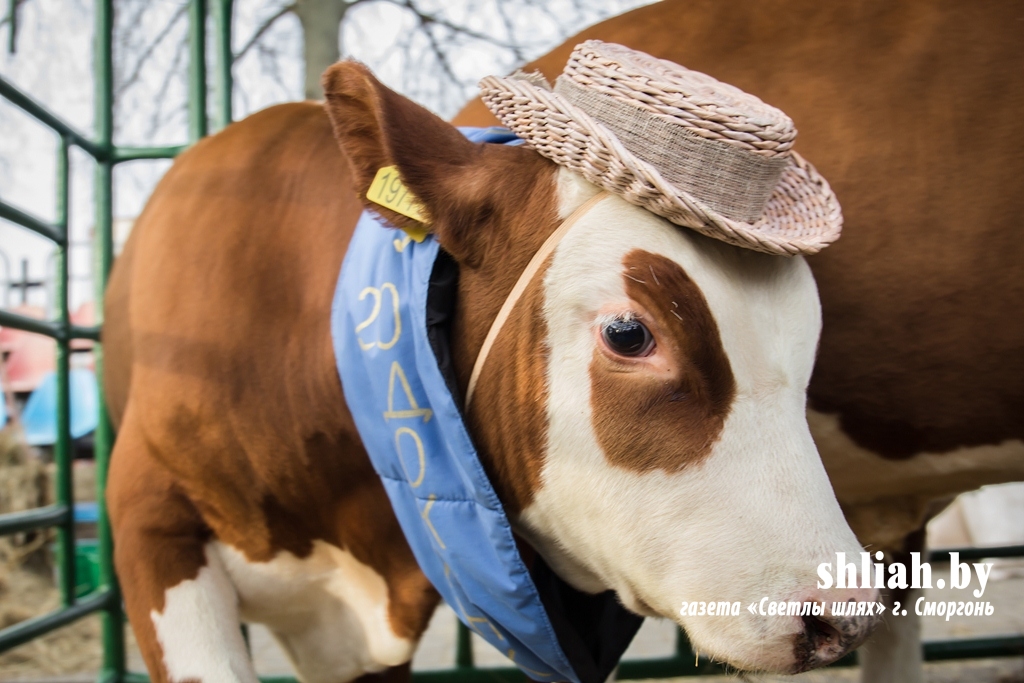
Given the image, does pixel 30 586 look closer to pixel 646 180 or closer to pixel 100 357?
pixel 100 357

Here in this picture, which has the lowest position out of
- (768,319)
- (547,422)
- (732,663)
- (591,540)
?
(732,663)

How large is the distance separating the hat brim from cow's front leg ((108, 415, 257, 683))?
0.99 meters

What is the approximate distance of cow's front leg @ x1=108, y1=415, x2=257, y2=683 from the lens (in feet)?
5.40

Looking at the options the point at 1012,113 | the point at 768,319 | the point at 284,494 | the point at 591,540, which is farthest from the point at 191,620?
the point at 1012,113

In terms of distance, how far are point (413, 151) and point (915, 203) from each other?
0.96m

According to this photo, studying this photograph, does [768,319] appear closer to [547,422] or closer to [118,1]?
[547,422]

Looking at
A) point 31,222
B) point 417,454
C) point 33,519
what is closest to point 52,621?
point 33,519

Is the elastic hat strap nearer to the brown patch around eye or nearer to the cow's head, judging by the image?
the cow's head

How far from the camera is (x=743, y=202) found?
1.32 m

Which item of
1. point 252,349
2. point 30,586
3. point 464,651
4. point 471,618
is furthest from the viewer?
point 30,586

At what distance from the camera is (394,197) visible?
149cm

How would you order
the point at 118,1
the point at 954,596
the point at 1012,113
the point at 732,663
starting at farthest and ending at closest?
the point at 118,1
the point at 954,596
the point at 1012,113
the point at 732,663

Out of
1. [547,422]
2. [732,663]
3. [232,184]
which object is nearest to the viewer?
[732,663]

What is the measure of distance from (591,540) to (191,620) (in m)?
0.80
